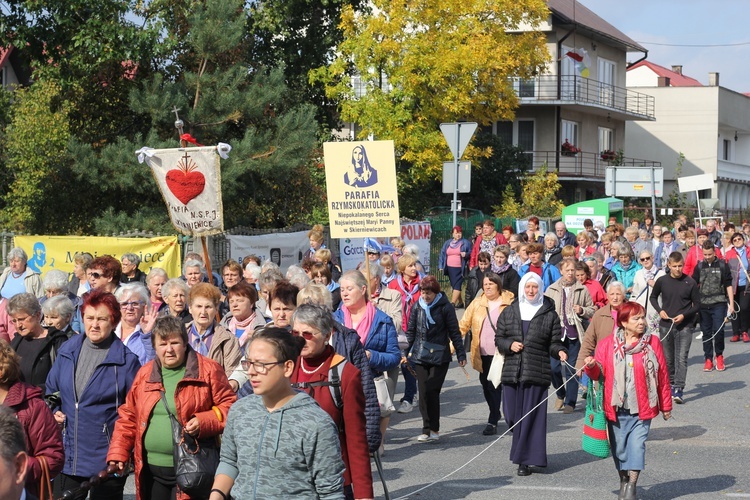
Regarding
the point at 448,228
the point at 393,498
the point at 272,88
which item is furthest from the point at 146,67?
the point at 393,498

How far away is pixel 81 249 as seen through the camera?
1633 cm

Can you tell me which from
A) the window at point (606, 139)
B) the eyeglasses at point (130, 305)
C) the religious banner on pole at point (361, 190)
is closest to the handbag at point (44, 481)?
the eyeglasses at point (130, 305)

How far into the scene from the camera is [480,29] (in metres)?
33.5

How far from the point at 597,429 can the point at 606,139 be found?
157 feet

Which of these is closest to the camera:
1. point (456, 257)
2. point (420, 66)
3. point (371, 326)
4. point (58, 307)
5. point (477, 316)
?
point (58, 307)

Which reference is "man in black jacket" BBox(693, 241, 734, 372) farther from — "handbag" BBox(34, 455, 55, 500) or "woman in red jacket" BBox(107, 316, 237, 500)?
"handbag" BBox(34, 455, 55, 500)

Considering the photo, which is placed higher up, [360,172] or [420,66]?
[420,66]

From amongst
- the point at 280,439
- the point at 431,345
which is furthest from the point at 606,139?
the point at 280,439

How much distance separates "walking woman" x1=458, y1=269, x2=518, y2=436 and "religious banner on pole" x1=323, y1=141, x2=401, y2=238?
1785 mm

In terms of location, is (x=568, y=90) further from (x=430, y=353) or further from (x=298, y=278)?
(x=298, y=278)

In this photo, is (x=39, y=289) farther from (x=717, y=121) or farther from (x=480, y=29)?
(x=717, y=121)

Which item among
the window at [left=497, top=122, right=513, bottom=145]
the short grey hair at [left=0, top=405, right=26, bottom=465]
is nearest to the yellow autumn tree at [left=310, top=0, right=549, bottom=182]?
the window at [left=497, top=122, right=513, bottom=145]

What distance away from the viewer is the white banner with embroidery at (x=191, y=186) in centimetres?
1292

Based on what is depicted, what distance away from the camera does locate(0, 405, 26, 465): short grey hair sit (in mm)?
3082
